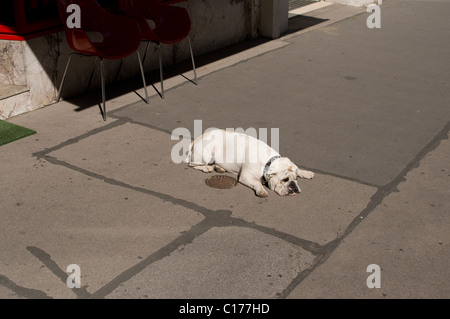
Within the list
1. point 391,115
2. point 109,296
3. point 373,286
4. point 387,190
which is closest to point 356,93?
point 391,115

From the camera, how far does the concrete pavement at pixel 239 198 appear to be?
4.72m

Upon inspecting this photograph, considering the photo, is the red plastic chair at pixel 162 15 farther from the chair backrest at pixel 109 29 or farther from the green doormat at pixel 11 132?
the green doormat at pixel 11 132

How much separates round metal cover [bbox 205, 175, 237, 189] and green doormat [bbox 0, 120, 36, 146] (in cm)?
235

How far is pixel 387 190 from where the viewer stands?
19.7 feet

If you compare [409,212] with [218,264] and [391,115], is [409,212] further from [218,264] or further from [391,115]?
[391,115]

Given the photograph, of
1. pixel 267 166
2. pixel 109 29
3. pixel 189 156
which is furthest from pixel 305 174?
pixel 109 29

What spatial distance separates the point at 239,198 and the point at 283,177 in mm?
453

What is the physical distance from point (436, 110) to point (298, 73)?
218 cm

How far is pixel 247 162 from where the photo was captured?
593 centimetres

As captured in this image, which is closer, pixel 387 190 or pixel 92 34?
pixel 387 190

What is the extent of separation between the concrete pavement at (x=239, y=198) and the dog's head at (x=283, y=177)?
0.10m

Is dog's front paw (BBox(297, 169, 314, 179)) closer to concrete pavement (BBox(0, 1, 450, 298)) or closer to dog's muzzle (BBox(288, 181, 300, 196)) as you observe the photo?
concrete pavement (BBox(0, 1, 450, 298))

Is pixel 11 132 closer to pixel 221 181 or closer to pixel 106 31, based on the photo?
pixel 106 31

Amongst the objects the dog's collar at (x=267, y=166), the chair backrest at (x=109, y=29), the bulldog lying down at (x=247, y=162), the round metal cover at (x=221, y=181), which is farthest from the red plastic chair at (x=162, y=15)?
the dog's collar at (x=267, y=166)
